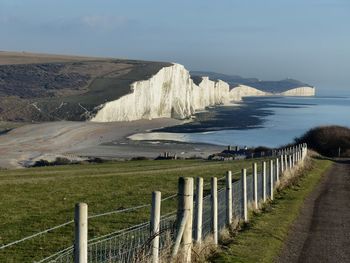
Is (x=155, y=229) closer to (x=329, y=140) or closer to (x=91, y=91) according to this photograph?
(x=329, y=140)

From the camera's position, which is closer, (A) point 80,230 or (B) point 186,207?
(A) point 80,230

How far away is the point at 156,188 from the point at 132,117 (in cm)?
9309

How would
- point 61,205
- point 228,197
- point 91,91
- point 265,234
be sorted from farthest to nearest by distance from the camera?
point 91,91 → point 61,205 → point 265,234 → point 228,197

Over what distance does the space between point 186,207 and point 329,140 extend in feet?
165

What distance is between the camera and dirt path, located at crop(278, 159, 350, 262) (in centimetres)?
1034

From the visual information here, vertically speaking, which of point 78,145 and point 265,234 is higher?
point 265,234

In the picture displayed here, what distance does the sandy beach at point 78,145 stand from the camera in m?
62.5

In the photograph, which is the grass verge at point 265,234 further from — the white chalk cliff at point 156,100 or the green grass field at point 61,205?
the white chalk cliff at point 156,100

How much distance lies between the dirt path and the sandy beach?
131ft

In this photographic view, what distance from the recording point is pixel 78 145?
7519cm

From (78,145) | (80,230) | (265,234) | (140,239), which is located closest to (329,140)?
(78,145)

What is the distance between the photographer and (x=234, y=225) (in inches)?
465

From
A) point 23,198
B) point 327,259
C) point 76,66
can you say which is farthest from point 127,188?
point 76,66

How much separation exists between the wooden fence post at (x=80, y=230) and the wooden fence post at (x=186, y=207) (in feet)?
8.37
